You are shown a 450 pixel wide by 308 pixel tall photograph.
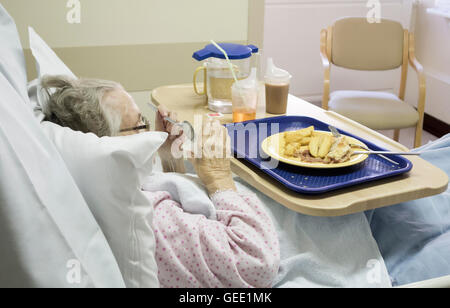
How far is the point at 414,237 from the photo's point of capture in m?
1.16

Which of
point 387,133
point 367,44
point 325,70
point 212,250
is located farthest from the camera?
point 387,133

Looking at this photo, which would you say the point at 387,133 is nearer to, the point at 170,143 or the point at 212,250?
the point at 170,143

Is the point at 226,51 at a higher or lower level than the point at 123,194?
higher

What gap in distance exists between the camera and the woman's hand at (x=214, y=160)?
1.15 metres

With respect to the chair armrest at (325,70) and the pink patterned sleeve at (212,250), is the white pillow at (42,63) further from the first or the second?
the chair armrest at (325,70)

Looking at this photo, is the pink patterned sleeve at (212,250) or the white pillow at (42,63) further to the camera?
the white pillow at (42,63)

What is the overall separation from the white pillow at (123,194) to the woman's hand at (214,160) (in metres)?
0.31

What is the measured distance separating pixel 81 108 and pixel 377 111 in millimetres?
1884

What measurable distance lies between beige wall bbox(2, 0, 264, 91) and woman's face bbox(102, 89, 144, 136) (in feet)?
3.44

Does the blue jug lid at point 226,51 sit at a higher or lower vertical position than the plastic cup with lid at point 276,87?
higher

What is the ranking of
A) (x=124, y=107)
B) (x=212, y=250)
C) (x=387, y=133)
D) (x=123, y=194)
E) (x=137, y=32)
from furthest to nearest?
1. (x=387, y=133)
2. (x=137, y=32)
3. (x=124, y=107)
4. (x=212, y=250)
5. (x=123, y=194)

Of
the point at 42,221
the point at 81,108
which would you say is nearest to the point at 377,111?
the point at 81,108

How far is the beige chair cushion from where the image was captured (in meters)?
2.58

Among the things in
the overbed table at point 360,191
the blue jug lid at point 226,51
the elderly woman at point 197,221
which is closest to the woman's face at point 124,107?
the elderly woman at point 197,221
